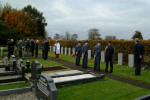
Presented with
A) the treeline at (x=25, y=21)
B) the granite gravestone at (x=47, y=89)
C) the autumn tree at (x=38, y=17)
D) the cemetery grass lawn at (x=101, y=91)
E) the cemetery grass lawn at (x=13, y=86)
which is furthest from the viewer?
the autumn tree at (x=38, y=17)

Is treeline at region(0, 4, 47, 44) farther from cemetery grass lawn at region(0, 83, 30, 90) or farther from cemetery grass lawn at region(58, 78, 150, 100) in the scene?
cemetery grass lawn at region(58, 78, 150, 100)

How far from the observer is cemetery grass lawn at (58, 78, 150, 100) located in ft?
19.2

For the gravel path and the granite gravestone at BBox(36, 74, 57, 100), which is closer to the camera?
the granite gravestone at BBox(36, 74, 57, 100)

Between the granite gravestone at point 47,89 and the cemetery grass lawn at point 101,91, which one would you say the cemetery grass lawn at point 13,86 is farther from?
the granite gravestone at point 47,89

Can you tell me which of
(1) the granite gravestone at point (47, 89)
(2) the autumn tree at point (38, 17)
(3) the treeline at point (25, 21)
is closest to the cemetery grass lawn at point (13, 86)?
(1) the granite gravestone at point (47, 89)

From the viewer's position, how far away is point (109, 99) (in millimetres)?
5621

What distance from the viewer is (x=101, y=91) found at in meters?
6.51

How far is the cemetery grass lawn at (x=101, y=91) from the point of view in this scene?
584cm

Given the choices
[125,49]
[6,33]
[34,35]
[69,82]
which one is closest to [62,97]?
[69,82]

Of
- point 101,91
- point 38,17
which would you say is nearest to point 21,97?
point 101,91

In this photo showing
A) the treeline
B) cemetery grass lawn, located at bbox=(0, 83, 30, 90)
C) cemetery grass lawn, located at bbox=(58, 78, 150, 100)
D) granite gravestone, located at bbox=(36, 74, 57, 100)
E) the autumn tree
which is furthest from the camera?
the autumn tree

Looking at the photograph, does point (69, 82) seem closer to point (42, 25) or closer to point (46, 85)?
point (46, 85)

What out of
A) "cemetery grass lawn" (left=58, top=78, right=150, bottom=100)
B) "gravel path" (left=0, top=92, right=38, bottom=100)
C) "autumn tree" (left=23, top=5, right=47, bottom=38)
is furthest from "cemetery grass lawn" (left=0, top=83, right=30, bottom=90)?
"autumn tree" (left=23, top=5, right=47, bottom=38)

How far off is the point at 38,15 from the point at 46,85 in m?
54.4
